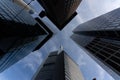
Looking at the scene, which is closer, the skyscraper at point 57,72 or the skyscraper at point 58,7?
the skyscraper at point 58,7

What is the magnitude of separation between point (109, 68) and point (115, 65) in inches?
103

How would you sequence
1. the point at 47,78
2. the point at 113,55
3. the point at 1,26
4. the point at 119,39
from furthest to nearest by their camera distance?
1. the point at 47,78
2. the point at 119,39
3. the point at 113,55
4. the point at 1,26

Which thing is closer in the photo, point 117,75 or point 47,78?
point 117,75

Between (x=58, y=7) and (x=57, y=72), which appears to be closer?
(x=58, y=7)

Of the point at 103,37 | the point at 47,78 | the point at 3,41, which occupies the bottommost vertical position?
the point at 103,37

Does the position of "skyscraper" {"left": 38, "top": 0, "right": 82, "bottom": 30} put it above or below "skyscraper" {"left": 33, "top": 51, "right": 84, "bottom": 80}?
above

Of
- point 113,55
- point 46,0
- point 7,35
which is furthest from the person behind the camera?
point 113,55

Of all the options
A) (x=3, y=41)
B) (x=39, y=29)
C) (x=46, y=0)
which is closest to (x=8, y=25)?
(x=3, y=41)

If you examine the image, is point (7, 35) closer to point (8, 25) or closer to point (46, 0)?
point (8, 25)

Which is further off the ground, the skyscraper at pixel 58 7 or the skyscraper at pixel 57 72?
the skyscraper at pixel 58 7

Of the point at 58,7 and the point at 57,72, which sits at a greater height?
the point at 58,7

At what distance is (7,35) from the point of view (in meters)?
21.0

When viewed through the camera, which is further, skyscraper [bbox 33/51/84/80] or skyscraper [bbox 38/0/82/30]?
skyscraper [bbox 33/51/84/80]

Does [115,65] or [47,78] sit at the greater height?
[47,78]
